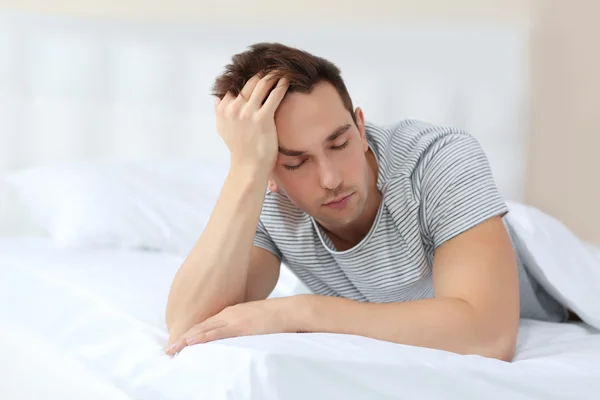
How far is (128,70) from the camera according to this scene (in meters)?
2.66

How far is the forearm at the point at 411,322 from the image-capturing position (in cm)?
114

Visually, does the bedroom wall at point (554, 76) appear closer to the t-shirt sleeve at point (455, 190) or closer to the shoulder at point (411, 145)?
the shoulder at point (411, 145)

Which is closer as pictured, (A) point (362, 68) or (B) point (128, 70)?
(B) point (128, 70)

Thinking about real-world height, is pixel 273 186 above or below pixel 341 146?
below

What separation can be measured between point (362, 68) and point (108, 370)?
180cm

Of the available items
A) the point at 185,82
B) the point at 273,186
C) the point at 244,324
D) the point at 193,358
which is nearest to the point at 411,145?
the point at 273,186

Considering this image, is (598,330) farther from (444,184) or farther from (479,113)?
(479,113)

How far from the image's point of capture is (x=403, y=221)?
139 centimetres

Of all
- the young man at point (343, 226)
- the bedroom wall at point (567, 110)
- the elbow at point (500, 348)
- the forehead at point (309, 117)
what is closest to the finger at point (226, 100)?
the young man at point (343, 226)

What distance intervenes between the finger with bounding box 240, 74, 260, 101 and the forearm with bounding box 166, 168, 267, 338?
0.13 metres

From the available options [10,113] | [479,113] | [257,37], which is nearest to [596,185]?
[479,113]

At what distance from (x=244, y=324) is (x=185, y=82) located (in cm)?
167

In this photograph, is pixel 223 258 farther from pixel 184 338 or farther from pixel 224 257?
pixel 184 338

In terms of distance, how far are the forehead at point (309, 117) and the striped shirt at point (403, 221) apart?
6.3 inches
